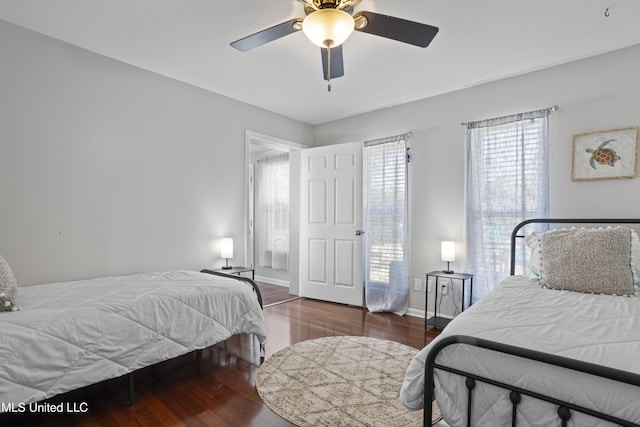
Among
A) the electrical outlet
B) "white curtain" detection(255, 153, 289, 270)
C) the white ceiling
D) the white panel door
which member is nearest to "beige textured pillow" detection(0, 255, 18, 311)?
the white ceiling

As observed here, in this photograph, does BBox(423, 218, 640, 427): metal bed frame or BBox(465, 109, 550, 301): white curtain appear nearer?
BBox(423, 218, 640, 427): metal bed frame

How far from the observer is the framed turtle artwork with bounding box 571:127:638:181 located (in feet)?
8.68

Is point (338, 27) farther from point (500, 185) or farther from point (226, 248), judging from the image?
point (226, 248)

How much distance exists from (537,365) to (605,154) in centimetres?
246

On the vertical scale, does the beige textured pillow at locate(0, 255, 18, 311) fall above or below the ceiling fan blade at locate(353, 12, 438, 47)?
below

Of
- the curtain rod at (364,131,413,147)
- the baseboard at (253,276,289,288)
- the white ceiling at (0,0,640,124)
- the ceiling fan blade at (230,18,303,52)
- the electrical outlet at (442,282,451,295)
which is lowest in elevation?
the baseboard at (253,276,289,288)

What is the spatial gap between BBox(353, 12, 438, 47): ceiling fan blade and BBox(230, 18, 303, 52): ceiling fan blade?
1.17 ft

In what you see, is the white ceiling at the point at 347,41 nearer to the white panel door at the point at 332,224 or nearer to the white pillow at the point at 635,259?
the white panel door at the point at 332,224

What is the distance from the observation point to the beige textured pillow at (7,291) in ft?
5.76

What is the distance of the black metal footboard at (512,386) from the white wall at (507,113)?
90.9 inches

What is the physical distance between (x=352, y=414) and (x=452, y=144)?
9.38ft

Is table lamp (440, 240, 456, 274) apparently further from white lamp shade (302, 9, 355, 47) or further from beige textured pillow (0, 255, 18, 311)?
beige textured pillow (0, 255, 18, 311)

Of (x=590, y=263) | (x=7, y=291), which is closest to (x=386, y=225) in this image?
(x=590, y=263)

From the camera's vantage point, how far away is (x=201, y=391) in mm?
2160
